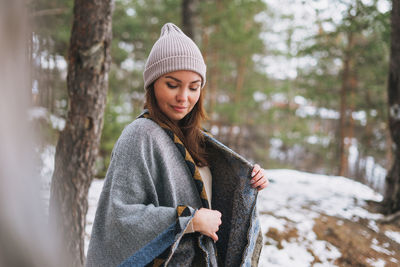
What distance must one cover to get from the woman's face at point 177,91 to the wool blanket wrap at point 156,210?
12cm

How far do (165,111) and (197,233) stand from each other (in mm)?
598

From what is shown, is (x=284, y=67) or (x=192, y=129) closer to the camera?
(x=192, y=129)

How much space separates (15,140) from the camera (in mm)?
967

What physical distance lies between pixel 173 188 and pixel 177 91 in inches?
17.9

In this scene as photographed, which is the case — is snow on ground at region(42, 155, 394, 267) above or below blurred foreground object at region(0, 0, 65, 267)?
below

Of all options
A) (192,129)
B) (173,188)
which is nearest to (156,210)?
(173,188)

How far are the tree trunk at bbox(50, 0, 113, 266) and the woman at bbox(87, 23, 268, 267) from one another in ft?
3.54

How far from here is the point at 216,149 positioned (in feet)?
5.02

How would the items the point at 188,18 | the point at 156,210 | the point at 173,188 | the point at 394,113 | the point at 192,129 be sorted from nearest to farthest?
1. the point at 156,210
2. the point at 173,188
3. the point at 192,129
4. the point at 394,113
5. the point at 188,18

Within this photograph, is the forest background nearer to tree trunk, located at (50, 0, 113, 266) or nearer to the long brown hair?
tree trunk, located at (50, 0, 113, 266)

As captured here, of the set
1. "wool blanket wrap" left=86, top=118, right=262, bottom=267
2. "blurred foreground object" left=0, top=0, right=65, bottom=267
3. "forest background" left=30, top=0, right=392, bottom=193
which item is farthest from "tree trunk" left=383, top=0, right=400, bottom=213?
"blurred foreground object" left=0, top=0, right=65, bottom=267

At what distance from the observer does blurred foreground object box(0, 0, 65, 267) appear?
0.86 metres

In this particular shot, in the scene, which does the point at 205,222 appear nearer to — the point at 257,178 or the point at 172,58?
the point at 257,178

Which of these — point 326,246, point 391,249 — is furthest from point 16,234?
point 391,249
